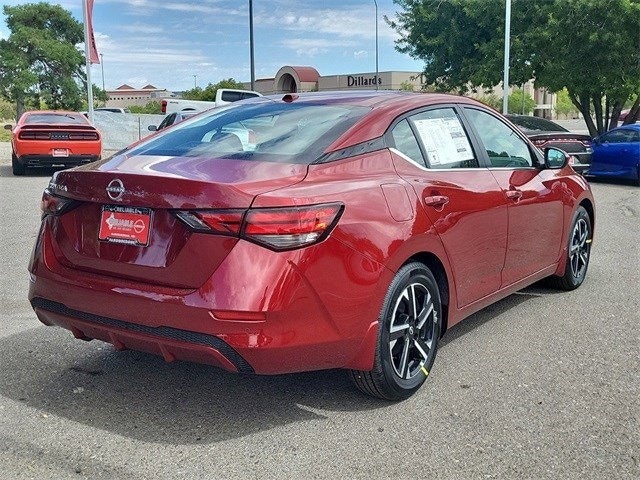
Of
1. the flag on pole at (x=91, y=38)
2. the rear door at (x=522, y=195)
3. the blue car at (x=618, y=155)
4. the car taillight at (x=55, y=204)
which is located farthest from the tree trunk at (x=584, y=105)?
the car taillight at (x=55, y=204)

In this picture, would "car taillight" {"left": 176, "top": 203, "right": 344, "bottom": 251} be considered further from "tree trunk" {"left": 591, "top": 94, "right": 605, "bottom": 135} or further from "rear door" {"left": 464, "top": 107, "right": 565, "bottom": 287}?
"tree trunk" {"left": 591, "top": 94, "right": 605, "bottom": 135}

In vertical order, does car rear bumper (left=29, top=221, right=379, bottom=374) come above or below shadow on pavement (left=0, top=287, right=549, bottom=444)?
above

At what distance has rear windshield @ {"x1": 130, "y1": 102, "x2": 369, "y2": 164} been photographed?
3.59 m

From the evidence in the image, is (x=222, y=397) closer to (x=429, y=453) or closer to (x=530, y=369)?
(x=429, y=453)

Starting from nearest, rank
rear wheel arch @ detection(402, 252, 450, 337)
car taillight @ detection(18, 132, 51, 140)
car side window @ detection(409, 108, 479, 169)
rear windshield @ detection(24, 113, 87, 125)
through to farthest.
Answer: rear wheel arch @ detection(402, 252, 450, 337)
car side window @ detection(409, 108, 479, 169)
car taillight @ detection(18, 132, 51, 140)
rear windshield @ detection(24, 113, 87, 125)

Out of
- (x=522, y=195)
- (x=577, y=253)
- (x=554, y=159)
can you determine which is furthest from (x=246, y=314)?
(x=577, y=253)

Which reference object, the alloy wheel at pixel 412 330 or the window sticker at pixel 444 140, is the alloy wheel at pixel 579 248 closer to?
the window sticker at pixel 444 140

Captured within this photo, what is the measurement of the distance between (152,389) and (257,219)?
54.6 inches

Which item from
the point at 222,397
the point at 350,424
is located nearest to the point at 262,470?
the point at 350,424

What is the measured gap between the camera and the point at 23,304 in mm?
5559

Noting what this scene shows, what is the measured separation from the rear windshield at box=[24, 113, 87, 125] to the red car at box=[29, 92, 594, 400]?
41.4 feet

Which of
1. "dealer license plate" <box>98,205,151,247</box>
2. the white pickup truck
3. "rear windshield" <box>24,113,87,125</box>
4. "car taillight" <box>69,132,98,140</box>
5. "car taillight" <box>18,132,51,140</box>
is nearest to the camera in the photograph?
"dealer license plate" <box>98,205,151,247</box>

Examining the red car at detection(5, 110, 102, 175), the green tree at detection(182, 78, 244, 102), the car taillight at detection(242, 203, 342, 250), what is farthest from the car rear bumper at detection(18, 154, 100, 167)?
→ the green tree at detection(182, 78, 244, 102)

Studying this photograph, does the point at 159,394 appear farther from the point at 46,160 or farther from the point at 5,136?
the point at 5,136
